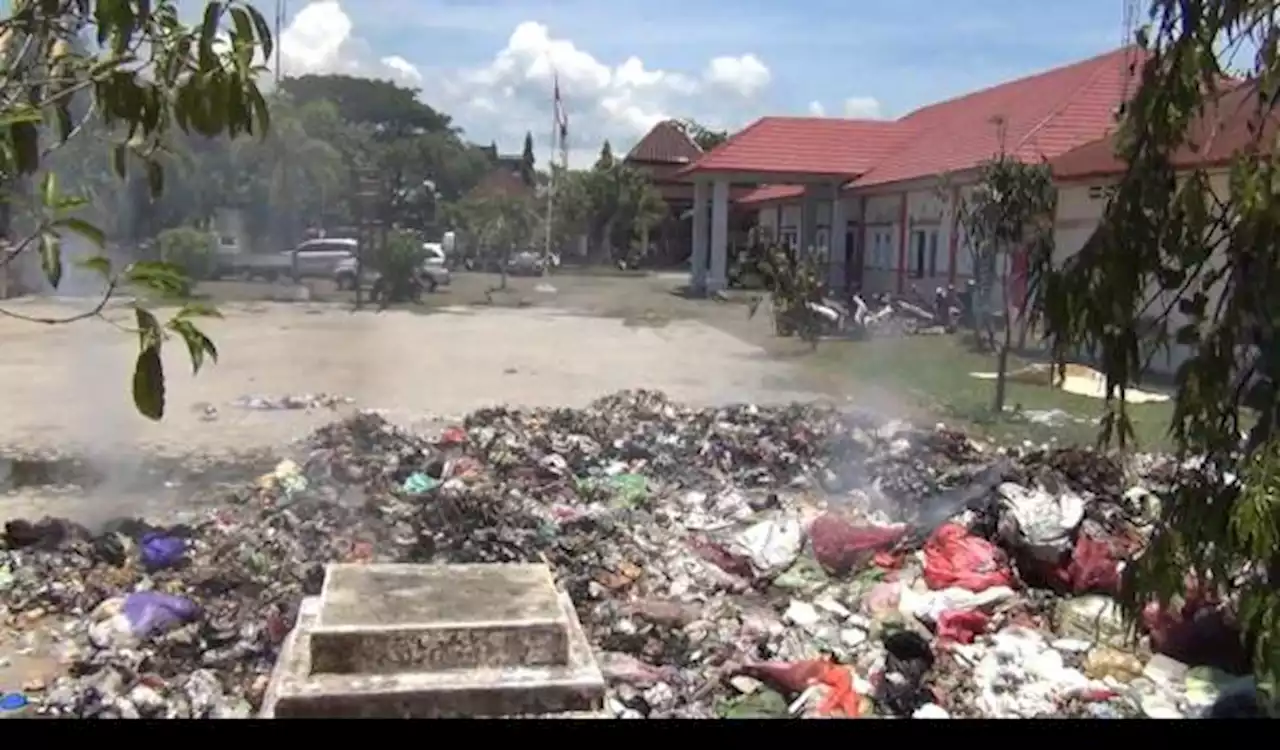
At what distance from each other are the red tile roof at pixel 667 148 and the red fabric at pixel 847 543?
47.2ft

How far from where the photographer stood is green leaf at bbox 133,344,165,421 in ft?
5.65

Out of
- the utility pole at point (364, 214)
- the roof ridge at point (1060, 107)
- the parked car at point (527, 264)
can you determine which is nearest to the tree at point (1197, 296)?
the roof ridge at point (1060, 107)

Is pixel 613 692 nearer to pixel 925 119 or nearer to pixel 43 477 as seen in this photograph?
→ pixel 43 477

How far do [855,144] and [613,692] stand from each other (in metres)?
15.3

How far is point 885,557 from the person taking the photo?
19.1 feet

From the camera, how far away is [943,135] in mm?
17328

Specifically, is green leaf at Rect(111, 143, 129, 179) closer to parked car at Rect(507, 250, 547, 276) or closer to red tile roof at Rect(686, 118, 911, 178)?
red tile roof at Rect(686, 118, 911, 178)

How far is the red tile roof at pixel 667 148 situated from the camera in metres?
20.3

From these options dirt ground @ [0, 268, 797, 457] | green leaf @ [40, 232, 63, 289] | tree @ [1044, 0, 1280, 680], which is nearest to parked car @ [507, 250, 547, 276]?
dirt ground @ [0, 268, 797, 457]

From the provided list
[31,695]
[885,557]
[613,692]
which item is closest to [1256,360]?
[613,692]

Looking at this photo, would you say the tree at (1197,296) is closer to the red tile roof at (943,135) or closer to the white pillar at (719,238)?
the red tile roof at (943,135)

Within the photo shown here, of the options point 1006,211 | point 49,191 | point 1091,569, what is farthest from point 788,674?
point 1006,211

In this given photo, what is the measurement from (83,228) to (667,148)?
19448 mm
